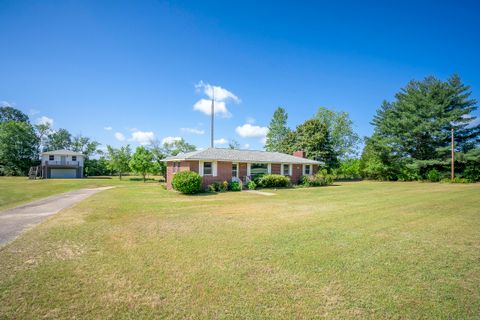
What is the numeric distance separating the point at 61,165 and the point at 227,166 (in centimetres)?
3502

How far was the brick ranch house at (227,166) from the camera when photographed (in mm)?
17703

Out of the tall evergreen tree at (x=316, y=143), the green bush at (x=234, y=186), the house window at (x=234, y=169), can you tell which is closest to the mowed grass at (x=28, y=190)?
the green bush at (x=234, y=186)

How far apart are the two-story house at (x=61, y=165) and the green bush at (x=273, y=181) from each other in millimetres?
36361

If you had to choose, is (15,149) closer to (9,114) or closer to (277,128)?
(9,114)

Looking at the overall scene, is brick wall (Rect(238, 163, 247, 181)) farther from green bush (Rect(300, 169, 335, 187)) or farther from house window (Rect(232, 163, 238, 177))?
green bush (Rect(300, 169, 335, 187))

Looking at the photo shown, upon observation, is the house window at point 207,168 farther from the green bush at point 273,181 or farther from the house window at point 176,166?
the green bush at point 273,181

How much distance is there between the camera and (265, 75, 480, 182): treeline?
26.8m

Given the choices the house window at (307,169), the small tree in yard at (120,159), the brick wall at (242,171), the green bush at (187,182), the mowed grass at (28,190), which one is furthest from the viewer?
the small tree in yard at (120,159)

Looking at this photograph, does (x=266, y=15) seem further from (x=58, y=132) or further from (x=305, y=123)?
(x=58, y=132)

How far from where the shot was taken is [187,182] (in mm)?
15453

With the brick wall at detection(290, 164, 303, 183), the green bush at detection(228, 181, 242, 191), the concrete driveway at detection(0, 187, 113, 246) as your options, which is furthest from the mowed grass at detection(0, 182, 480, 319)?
the brick wall at detection(290, 164, 303, 183)

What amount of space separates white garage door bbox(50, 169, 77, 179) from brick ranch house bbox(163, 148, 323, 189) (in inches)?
1171

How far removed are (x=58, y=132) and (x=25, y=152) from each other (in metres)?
11.0

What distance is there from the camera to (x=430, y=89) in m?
28.8
